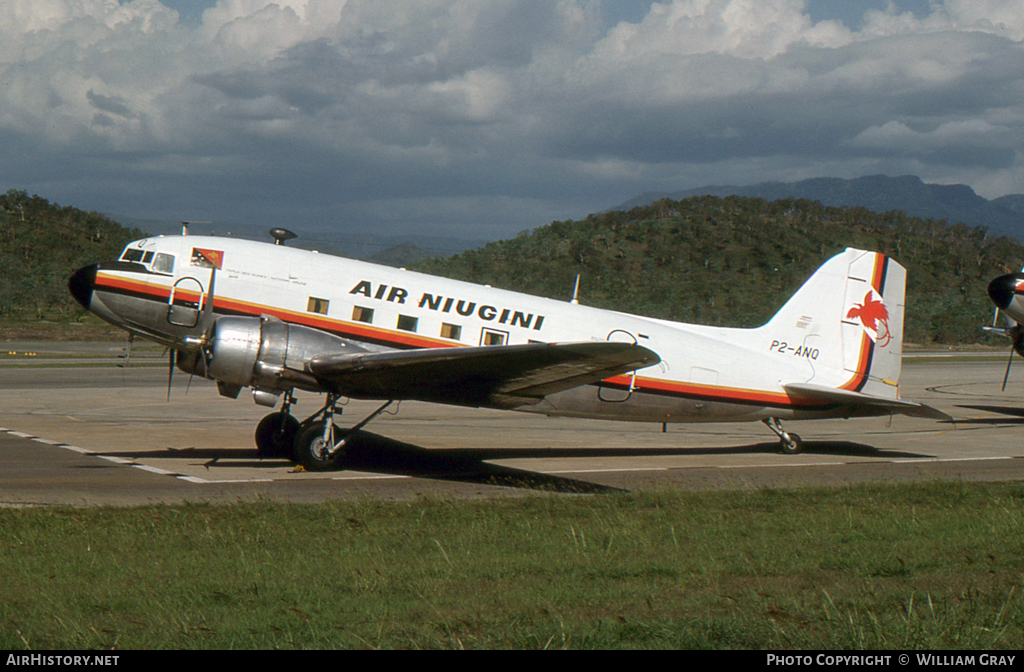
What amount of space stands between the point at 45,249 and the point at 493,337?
98.6 m

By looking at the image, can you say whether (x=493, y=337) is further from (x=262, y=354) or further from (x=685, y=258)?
(x=685, y=258)

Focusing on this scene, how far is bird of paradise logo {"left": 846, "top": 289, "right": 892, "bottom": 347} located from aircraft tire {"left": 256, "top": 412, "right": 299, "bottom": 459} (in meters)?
12.6

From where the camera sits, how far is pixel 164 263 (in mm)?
16656

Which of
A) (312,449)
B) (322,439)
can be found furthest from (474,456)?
(312,449)

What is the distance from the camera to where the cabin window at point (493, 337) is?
17.4 metres

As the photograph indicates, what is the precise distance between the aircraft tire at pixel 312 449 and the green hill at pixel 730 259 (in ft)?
205

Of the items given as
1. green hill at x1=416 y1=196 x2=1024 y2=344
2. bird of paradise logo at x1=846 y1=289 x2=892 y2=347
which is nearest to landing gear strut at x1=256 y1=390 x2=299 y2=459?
bird of paradise logo at x1=846 y1=289 x2=892 y2=347

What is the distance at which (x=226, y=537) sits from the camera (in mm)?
10039

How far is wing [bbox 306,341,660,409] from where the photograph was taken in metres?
13.7

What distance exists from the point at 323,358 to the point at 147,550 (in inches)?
241

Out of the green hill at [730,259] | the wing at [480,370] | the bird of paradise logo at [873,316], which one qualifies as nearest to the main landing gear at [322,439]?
the wing at [480,370]

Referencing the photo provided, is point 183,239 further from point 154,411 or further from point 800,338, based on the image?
point 800,338

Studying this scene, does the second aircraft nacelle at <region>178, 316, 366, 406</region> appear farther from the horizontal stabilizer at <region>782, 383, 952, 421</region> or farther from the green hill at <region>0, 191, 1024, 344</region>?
the green hill at <region>0, 191, 1024, 344</region>

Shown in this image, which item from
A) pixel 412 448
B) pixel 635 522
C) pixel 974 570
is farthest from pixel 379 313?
pixel 974 570
